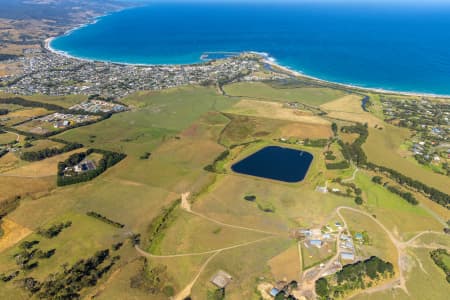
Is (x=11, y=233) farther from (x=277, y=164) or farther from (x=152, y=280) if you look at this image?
(x=277, y=164)

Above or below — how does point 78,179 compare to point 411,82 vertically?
below

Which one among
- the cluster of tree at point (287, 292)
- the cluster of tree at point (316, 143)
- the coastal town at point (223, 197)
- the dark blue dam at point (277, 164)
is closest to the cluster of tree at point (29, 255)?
the coastal town at point (223, 197)

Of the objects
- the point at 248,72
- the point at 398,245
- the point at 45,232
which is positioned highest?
the point at 248,72

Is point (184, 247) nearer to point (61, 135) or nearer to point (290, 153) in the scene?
point (290, 153)

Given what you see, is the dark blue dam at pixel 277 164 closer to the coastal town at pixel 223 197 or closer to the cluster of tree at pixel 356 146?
the coastal town at pixel 223 197

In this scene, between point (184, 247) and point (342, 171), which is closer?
point (184, 247)

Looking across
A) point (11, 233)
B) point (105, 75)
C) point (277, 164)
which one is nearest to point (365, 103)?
point (277, 164)

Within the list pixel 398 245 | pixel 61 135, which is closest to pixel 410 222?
pixel 398 245
